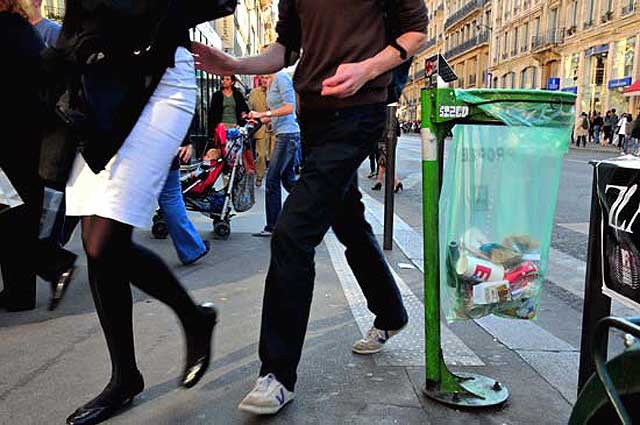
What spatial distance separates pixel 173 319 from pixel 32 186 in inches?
44.3

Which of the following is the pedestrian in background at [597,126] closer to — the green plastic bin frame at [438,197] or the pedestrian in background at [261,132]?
the pedestrian in background at [261,132]

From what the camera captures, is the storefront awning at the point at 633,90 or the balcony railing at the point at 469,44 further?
the balcony railing at the point at 469,44

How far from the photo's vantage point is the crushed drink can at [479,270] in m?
2.37

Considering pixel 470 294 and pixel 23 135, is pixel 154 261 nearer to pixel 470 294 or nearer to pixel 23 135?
pixel 470 294

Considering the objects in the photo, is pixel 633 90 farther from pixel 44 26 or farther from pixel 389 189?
pixel 44 26

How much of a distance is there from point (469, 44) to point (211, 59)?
8010 cm

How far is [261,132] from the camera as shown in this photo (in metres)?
11.6

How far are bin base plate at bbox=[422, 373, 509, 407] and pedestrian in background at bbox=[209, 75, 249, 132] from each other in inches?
255

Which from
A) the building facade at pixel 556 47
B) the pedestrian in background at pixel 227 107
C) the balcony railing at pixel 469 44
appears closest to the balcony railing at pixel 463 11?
the building facade at pixel 556 47

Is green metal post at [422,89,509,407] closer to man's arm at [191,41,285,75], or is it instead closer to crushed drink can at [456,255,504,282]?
crushed drink can at [456,255,504,282]

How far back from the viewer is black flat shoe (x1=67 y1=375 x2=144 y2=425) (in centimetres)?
221


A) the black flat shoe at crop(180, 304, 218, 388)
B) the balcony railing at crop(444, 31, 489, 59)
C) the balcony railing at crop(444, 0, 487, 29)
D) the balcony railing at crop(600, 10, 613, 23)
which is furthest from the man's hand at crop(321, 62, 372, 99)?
the balcony railing at crop(444, 0, 487, 29)

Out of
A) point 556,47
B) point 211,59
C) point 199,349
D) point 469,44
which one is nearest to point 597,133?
point 556,47

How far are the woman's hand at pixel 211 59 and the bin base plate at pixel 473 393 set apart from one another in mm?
1608
